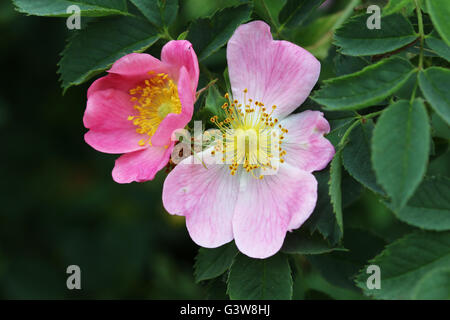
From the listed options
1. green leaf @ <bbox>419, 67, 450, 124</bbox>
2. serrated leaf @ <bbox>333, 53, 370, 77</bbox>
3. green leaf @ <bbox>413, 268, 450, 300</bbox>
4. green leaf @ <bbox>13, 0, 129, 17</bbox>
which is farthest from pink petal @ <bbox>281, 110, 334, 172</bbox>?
green leaf @ <bbox>13, 0, 129, 17</bbox>

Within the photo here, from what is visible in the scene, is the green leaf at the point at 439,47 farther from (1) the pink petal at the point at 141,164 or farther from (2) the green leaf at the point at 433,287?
(1) the pink petal at the point at 141,164

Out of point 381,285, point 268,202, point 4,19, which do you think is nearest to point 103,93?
point 268,202

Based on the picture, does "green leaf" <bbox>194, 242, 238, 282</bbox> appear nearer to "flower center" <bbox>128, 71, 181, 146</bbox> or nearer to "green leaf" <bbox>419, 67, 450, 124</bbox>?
"flower center" <bbox>128, 71, 181, 146</bbox>

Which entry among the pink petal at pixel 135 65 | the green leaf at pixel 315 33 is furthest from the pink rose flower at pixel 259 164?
the green leaf at pixel 315 33

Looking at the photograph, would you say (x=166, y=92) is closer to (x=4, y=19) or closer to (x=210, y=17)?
(x=210, y=17)

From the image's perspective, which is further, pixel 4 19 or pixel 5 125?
pixel 5 125

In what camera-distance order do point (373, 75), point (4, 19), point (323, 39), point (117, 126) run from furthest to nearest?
point (4, 19), point (323, 39), point (117, 126), point (373, 75)

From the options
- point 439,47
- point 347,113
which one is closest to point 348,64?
point 347,113

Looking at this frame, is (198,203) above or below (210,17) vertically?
below
